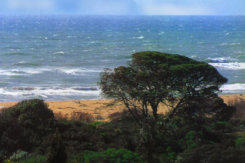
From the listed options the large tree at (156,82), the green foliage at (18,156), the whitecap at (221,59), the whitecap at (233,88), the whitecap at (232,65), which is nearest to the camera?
the green foliage at (18,156)

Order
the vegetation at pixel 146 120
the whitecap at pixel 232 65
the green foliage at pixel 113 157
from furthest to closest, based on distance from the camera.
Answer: the whitecap at pixel 232 65, the vegetation at pixel 146 120, the green foliage at pixel 113 157

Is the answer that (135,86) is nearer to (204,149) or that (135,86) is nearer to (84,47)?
(204,149)

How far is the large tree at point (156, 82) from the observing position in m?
14.3

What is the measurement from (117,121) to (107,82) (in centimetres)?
386

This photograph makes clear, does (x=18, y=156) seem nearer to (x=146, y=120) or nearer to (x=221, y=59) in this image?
(x=146, y=120)

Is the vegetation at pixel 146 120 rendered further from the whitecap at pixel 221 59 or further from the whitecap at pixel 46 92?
the whitecap at pixel 221 59

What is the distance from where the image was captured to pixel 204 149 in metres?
11.2

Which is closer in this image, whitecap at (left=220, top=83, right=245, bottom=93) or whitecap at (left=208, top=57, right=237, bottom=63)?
whitecap at (left=220, top=83, right=245, bottom=93)

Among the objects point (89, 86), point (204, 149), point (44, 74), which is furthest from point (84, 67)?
point (204, 149)

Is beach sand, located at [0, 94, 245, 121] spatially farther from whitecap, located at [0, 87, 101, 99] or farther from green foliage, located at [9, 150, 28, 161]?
green foliage, located at [9, 150, 28, 161]

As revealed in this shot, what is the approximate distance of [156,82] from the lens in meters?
14.4

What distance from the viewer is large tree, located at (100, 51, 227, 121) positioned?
14.3 metres

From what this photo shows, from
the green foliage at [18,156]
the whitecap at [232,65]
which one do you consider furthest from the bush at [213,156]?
the whitecap at [232,65]

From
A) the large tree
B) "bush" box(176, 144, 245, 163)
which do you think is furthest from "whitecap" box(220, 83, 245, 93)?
"bush" box(176, 144, 245, 163)
